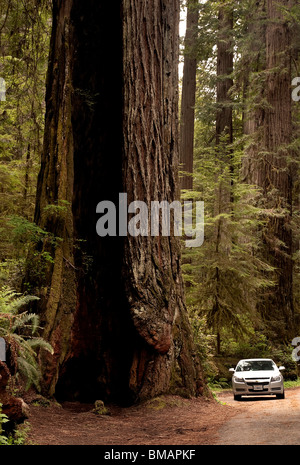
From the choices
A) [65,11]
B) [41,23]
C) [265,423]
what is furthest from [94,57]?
[265,423]

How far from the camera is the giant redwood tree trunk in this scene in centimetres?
849

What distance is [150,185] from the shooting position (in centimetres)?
891

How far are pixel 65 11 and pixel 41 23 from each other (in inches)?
76.4

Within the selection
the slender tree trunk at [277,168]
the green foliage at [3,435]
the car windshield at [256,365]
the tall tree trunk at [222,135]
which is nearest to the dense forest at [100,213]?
the green foliage at [3,435]

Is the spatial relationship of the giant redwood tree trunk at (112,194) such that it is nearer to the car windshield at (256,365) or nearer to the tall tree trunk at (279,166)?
the car windshield at (256,365)

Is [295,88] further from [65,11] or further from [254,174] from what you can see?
[65,11]

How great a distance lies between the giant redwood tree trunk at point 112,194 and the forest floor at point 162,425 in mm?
499

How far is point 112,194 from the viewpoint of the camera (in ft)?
30.0

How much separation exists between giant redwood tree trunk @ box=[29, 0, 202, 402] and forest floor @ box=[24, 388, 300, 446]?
1.64 feet

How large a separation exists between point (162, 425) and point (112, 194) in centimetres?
393
